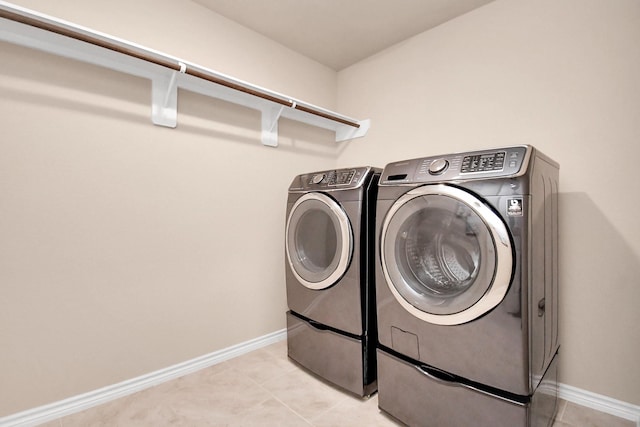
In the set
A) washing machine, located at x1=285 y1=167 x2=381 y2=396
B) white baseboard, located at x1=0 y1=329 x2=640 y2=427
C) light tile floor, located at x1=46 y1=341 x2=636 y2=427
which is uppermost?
washing machine, located at x1=285 y1=167 x2=381 y2=396

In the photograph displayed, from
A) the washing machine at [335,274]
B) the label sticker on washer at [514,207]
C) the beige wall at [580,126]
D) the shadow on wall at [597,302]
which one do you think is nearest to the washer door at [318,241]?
the washing machine at [335,274]

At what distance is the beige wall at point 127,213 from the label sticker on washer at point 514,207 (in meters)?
1.64

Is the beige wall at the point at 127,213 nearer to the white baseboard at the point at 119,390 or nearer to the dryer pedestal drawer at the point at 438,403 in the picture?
the white baseboard at the point at 119,390

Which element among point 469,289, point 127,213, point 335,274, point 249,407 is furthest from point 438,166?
point 127,213

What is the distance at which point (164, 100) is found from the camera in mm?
1798

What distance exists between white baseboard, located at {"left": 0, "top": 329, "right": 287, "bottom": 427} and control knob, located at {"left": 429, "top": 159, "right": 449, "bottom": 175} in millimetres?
1740

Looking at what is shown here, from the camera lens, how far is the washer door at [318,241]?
1.66 metres

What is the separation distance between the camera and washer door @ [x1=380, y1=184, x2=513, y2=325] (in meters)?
1.14

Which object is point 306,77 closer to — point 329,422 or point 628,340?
point 329,422

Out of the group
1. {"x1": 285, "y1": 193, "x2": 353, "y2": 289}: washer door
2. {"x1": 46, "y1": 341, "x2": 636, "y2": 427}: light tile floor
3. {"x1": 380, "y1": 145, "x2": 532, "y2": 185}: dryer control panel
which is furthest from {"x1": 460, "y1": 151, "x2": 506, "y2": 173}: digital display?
{"x1": 46, "y1": 341, "x2": 636, "y2": 427}: light tile floor

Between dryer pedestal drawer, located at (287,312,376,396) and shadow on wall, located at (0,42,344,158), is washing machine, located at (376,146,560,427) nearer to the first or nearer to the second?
dryer pedestal drawer, located at (287,312,376,396)

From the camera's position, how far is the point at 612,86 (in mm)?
1547

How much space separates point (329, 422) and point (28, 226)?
170 centimetres

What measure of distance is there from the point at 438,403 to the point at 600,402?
0.99m
